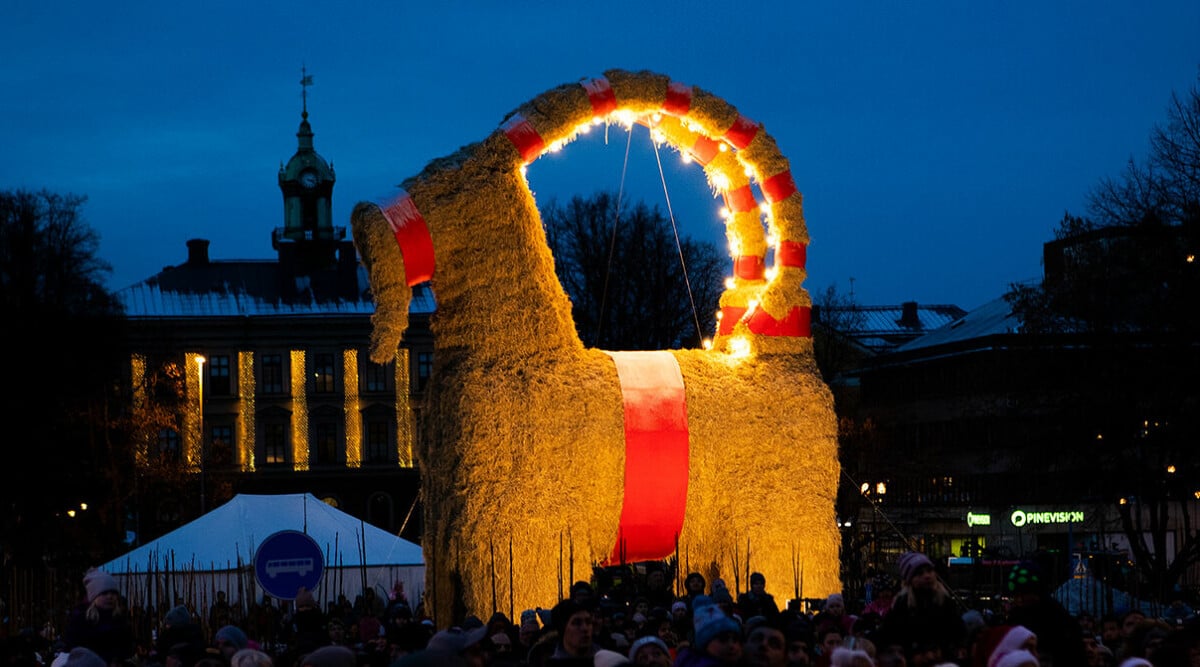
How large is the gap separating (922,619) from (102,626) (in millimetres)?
5460

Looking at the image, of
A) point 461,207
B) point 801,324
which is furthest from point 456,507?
point 801,324

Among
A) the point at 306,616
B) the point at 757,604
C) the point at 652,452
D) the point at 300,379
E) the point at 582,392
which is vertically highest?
the point at 300,379

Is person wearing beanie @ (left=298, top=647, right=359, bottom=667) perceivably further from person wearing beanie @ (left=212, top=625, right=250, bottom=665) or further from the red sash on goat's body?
the red sash on goat's body

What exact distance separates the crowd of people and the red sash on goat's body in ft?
5.44

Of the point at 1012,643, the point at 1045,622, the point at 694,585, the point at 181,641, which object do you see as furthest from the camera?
the point at 694,585

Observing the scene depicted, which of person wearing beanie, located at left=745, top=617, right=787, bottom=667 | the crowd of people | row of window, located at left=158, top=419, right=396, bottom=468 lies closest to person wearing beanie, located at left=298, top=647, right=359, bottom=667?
the crowd of people

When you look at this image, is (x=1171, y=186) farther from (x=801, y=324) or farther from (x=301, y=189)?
(x=301, y=189)

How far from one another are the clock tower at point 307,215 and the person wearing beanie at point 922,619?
62.5 metres

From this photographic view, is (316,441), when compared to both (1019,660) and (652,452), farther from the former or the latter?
(1019,660)

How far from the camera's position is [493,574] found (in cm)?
1542

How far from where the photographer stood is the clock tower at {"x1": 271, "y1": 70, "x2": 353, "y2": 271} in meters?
72.1

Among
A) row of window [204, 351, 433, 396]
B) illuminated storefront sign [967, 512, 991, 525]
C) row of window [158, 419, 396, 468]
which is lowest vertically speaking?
illuminated storefront sign [967, 512, 991, 525]

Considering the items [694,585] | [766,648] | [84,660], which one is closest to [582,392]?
[694,585]

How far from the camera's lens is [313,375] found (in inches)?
2731
